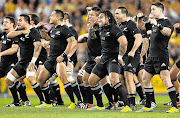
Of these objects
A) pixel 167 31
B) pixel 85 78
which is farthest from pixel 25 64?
pixel 167 31

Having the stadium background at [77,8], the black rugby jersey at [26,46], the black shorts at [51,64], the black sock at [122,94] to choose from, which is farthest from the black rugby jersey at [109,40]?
the stadium background at [77,8]

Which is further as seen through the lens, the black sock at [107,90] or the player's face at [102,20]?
the black sock at [107,90]

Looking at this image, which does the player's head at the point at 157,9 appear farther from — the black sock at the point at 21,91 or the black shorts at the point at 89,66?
the black sock at the point at 21,91

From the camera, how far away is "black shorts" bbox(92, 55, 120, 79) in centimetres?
873

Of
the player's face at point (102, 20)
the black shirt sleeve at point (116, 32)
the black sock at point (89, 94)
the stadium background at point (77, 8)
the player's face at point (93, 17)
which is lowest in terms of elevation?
the black sock at point (89, 94)

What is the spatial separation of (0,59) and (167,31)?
20.4 feet

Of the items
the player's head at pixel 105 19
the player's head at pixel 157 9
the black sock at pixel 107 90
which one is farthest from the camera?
the black sock at pixel 107 90

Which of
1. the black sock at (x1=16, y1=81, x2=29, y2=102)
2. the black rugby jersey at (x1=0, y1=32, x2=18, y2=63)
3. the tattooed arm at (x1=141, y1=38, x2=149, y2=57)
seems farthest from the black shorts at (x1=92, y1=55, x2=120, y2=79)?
the black rugby jersey at (x1=0, y1=32, x2=18, y2=63)

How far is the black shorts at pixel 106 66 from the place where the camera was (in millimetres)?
8727

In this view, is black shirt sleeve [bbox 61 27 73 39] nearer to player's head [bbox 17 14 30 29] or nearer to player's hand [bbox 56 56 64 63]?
player's hand [bbox 56 56 64 63]

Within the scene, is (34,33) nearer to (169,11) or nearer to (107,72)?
(107,72)

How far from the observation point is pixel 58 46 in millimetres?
9961

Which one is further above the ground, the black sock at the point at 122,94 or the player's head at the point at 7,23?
the player's head at the point at 7,23

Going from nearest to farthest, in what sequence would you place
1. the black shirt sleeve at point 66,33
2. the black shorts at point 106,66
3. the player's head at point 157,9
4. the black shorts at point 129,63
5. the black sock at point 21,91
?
the player's head at point 157,9
the black shorts at point 106,66
the black shorts at point 129,63
the black shirt sleeve at point 66,33
the black sock at point 21,91
